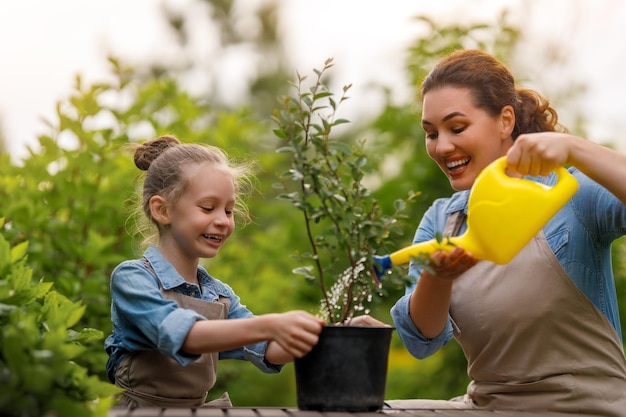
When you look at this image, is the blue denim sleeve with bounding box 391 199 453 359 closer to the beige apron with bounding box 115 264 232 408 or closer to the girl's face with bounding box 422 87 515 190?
the girl's face with bounding box 422 87 515 190

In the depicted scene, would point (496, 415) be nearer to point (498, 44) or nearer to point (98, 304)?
point (98, 304)

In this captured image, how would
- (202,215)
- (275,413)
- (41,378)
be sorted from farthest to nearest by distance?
1. (202,215)
2. (275,413)
3. (41,378)

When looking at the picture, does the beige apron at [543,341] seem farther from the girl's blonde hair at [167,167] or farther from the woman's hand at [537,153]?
the girl's blonde hair at [167,167]

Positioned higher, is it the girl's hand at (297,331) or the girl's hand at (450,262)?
the girl's hand at (450,262)

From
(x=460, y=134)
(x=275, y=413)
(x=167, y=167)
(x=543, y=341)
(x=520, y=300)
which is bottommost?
(x=275, y=413)

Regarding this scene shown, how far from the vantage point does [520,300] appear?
8.31 feet

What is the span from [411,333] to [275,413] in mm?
706

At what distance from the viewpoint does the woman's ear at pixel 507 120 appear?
2.71 meters

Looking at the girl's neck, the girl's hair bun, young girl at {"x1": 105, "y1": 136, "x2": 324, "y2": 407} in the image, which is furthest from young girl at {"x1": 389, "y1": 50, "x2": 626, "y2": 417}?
the girl's hair bun

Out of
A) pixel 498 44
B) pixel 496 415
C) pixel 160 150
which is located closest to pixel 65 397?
pixel 496 415

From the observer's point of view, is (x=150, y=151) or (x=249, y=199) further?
(x=249, y=199)

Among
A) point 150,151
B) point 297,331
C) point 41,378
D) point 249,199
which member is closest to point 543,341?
point 297,331

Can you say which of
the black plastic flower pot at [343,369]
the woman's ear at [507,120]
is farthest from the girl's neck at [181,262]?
the woman's ear at [507,120]

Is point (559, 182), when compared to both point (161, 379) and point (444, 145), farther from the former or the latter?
point (161, 379)
